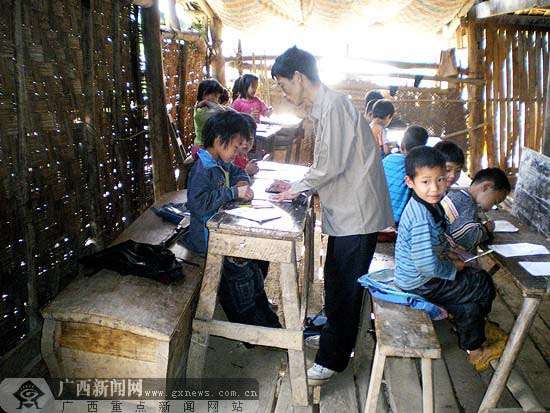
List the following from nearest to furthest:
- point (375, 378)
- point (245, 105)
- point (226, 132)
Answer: point (375, 378)
point (226, 132)
point (245, 105)

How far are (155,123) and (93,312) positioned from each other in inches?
93.5

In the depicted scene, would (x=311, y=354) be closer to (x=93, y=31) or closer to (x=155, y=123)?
(x=155, y=123)

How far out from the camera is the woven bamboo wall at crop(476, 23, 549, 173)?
32.2ft

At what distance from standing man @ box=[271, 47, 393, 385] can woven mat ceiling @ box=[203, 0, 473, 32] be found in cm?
606

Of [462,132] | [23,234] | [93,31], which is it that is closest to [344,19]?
[462,132]

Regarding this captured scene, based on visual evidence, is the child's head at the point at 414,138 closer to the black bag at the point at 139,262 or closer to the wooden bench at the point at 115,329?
the black bag at the point at 139,262

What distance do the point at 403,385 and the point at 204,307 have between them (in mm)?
1582

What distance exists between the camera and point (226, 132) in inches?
125

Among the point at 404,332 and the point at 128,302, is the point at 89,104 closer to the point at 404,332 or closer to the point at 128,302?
the point at 128,302

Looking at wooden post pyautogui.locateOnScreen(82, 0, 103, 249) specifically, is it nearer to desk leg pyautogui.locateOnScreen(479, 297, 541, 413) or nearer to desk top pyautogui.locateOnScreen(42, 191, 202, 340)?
desk top pyautogui.locateOnScreen(42, 191, 202, 340)

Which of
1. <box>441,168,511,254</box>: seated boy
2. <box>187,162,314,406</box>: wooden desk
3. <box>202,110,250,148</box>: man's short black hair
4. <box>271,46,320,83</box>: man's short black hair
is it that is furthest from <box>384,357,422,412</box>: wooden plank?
<box>271,46,320,83</box>: man's short black hair

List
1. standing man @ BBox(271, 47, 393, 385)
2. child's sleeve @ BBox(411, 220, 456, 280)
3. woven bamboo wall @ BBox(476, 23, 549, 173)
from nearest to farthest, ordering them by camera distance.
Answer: child's sleeve @ BBox(411, 220, 456, 280)
standing man @ BBox(271, 47, 393, 385)
woven bamboo wall @ BBox(476, 23, 549, 173)

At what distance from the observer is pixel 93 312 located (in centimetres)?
269

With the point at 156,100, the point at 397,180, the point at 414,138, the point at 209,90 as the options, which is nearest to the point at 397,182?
the point at 397,180
